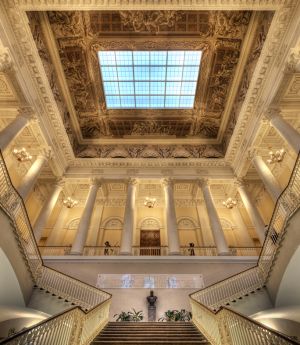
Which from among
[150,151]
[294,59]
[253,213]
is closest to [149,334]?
[253,213]

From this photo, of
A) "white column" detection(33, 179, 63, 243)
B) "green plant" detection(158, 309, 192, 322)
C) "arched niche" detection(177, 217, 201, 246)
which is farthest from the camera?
"arched niche" detection(177, 217, 201, 246)

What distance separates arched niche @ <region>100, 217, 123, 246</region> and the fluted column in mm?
12063

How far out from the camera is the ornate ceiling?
11500mm

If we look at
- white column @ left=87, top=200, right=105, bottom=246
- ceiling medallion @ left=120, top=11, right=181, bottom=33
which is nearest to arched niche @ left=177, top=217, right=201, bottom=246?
white column @ left=87, top=200, right=105, bottom=246

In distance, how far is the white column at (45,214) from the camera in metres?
12.3

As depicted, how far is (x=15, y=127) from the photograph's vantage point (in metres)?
10.7

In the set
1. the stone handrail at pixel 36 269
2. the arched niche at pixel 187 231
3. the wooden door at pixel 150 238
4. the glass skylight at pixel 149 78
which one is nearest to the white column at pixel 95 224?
the wooden door at pixel 150 238

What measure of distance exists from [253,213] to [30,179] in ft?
41.7

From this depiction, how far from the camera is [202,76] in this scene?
1393 cm

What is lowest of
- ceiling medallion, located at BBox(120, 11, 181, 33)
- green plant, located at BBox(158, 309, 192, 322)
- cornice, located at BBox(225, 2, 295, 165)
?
green plant, located at BBox(158, 309, 192, 322)

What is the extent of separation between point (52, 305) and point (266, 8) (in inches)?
554

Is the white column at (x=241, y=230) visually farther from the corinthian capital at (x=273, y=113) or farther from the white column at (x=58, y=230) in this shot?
the white column at (x=58, y=230)

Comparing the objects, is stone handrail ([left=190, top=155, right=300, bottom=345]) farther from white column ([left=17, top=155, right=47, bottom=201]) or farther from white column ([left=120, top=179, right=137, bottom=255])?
white column ([left=17, top=155, right=47, bottom=201])

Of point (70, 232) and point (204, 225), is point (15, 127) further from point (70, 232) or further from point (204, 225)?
point (204, 225)
